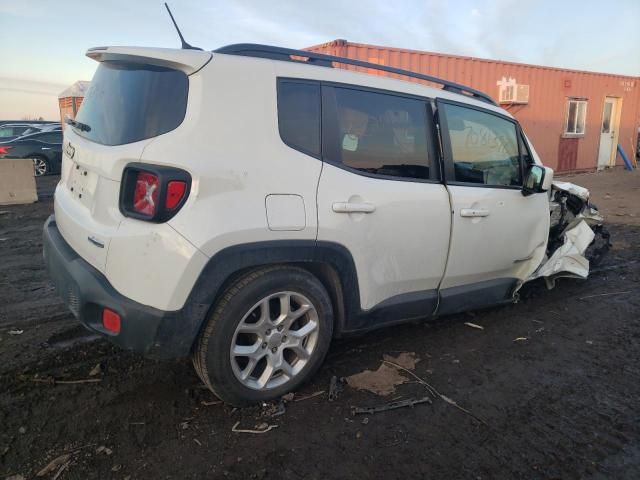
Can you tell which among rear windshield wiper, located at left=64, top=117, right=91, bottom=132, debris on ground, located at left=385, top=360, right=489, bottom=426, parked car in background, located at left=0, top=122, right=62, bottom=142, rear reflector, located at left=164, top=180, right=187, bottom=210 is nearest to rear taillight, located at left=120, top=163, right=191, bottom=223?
rear reflector, located at left=164, top=180, right=187, bottom=210

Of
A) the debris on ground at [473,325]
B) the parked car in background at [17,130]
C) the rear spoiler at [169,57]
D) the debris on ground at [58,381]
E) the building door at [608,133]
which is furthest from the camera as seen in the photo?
the building door at [608,133]

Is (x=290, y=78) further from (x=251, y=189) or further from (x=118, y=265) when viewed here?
(x=118, y=265)

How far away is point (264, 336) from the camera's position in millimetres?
2582

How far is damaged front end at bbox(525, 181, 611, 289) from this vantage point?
4.47 m

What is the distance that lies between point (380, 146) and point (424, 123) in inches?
17.7

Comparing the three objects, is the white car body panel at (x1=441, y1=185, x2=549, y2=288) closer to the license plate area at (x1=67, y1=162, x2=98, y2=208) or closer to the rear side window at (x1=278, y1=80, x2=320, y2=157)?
the rear side window at (x1=278, y1=80, x2=320, y2=157)

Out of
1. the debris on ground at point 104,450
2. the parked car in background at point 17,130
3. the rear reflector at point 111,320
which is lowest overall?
the debris on ground at point 104,450

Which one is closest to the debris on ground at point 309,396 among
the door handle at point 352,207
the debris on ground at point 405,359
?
the debris on ground at point 405,359

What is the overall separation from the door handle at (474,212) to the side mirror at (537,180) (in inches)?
21.8

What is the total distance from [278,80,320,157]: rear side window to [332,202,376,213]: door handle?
1.00 feet

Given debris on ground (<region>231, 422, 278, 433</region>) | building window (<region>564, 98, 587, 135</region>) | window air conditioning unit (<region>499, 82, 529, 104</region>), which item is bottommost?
debris on ground (<region>231, 422, 278, 433</region>)

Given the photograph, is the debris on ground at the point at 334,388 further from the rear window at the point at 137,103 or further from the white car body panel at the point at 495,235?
the rear window at the point at 137,103

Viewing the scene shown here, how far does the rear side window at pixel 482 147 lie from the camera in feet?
11.0

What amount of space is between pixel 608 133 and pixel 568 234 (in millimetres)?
16329
